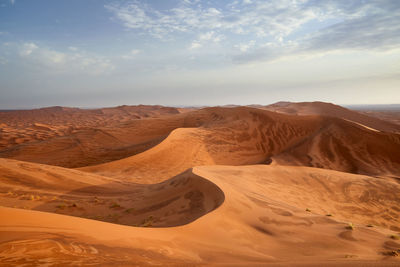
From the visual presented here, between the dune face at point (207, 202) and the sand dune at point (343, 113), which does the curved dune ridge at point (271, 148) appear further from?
the sand dune at point (343, 113)

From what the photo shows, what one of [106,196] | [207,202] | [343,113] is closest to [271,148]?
[207,202]

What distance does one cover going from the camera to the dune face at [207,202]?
5.65 ft

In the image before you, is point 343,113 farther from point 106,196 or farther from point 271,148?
point 106,196

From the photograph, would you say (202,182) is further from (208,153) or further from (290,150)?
(290,150)

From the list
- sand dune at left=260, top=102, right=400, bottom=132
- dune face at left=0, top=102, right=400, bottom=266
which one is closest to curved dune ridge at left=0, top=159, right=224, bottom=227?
dune face at left=0, top=102, right=400, bottom=266

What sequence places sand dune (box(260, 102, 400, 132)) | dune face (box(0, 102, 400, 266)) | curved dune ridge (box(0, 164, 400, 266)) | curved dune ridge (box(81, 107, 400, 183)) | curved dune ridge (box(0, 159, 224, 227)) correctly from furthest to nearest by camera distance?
sand dune (box(260, 102, 400, 132))
curved dune ridge (box(81, 107, 400, 183))
curved dune ridge (box(0, 159, 224, 227))
dune face (box(0, 102, 400, 266))
curved dune ridge (box(0, 164, 400, 266))

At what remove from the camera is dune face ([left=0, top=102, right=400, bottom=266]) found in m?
1.72

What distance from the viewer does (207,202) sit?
3.45 metres

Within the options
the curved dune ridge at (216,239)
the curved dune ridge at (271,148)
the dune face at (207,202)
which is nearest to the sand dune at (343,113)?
the curved dune ridge at (271,148)

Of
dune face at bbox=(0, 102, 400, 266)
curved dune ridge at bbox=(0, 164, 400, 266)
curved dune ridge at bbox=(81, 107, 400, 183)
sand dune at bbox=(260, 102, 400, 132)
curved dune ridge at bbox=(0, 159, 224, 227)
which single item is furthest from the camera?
sand dune at bbox=(260, 102, 400, 132)

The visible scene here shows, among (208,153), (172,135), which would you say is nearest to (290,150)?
(208,153)

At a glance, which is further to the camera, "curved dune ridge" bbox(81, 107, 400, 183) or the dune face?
"curved dune ridge" bbox(81, 107, 400, 183)

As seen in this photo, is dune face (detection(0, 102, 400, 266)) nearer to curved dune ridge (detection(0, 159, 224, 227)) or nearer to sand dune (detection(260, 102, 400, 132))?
curved dune ridge (detection(0, 159, 224, 227))

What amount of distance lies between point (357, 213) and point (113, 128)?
12.3 meters
